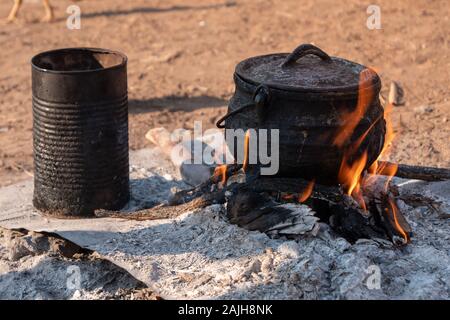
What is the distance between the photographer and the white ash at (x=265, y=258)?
413cm

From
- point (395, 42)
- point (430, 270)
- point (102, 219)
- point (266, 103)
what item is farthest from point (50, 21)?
point (430, 270)

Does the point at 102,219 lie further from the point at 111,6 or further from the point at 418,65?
the point at 111,6

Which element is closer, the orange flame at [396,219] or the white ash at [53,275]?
the white ash at [53,275]

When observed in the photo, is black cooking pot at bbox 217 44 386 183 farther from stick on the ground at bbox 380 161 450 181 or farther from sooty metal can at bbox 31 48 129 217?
sooty metal can at bbox 31 48 129 217

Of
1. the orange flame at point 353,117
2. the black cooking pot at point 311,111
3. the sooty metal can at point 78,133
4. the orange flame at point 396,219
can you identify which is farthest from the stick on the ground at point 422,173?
the sooty metal can at point 78,133

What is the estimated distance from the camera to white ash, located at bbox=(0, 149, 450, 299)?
13.5 ft

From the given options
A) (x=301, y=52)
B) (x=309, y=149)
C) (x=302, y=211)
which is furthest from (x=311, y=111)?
(x=302, y=211)

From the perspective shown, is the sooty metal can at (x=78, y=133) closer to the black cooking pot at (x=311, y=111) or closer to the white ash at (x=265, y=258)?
the white ash at (x=265, y=258)

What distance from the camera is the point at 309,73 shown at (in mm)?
4555

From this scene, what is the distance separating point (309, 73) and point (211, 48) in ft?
18.6

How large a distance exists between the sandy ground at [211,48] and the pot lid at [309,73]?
2.03m

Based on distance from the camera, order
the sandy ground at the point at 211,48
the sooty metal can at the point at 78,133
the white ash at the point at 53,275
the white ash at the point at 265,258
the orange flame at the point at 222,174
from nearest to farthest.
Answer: the white ash at the point at 265,258, the white ash at the point at 53,275, the orange flame at the point at 222,174, the sooty metal can at the point at 78,133, the sandy ground at the point at 211,48

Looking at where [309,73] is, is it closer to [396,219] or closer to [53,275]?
[396,219]
